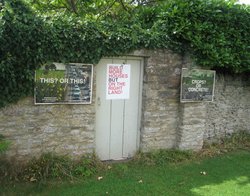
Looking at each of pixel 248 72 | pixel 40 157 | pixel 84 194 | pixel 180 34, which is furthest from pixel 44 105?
pixel 248 72

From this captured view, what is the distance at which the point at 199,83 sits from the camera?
648cm

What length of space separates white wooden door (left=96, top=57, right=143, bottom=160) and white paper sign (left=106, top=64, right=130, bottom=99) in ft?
0.23

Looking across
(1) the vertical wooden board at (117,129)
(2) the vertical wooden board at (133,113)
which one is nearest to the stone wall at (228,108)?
(2) the vertical wooden board at (133,113)

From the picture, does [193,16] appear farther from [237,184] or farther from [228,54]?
[237,184]

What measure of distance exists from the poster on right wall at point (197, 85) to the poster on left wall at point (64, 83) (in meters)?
2.00

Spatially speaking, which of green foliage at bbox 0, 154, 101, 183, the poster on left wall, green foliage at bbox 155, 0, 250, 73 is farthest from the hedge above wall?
green foliage at bbox 0, 154, 101, 183

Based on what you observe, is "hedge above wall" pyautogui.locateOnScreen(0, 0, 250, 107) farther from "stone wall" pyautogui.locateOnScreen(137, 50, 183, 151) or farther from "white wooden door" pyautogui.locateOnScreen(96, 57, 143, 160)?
"white wooden door" pyautogui.locateOnScreen(96, 57, 143, 160)

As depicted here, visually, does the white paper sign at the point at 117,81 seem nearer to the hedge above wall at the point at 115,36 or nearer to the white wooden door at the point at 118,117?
the white wooden door at the point at 118,117

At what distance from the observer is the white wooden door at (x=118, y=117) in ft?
19.1

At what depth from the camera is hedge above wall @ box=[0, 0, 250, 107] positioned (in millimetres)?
4668

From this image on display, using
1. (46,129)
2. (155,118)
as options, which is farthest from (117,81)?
(46,129)

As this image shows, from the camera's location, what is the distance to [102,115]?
5895 mm

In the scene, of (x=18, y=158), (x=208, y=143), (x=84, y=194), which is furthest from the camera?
(x=208, y=143)

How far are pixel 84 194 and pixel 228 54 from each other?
4.00 metres
